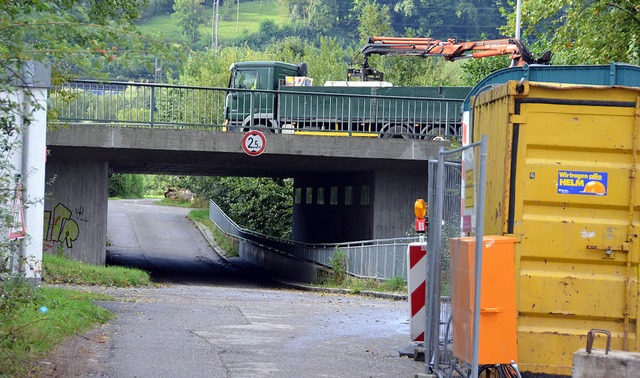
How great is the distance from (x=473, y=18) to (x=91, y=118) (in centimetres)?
10056

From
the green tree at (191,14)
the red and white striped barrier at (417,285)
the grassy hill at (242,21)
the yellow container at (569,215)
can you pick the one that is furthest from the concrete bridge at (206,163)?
the grassy hill at (242,21)

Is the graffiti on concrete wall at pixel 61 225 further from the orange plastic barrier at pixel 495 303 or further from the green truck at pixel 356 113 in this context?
the orange plastic barrier at pixel 495 303

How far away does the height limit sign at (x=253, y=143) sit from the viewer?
2494cm

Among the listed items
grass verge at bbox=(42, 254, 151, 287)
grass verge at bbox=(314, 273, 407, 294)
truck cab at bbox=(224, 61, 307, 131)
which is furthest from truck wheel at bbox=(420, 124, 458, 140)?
grass verge at bbox=(42, 254, 151, 287)

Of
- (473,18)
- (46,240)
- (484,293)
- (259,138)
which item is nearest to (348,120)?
(259,138)

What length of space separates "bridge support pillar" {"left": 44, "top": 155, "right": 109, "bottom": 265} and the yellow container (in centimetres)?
1971

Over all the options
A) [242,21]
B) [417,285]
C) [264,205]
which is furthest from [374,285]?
[242,21]

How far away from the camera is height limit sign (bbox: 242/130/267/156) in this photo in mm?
24938

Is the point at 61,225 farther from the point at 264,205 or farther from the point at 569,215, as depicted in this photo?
the point at 264,205

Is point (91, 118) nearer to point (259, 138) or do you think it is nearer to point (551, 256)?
point (259, 138)

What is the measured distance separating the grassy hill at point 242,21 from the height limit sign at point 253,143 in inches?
4790

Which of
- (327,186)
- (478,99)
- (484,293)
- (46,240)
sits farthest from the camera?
(327,186)

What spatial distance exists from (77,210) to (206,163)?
4.87 meters

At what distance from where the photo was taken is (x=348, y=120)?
26797 millimetres
